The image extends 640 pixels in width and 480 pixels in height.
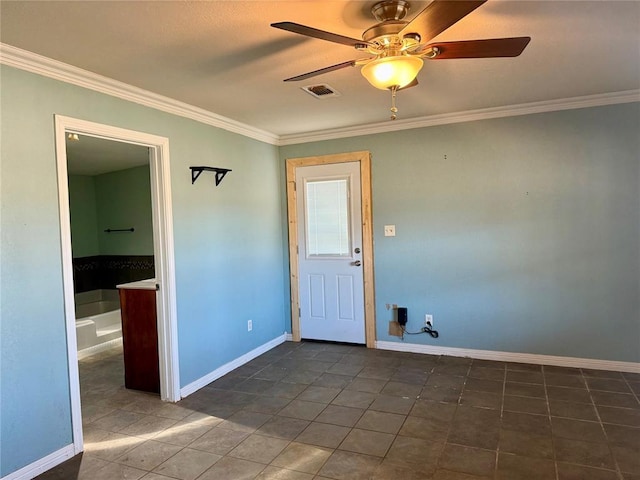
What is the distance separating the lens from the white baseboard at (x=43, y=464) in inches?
88.5

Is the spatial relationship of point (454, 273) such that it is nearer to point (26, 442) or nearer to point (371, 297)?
point (371, 297)

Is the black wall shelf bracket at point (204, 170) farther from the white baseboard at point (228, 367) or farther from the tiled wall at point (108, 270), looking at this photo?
the tiled wall at point (108, 270)

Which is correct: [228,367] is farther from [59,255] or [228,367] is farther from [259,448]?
[59,255]

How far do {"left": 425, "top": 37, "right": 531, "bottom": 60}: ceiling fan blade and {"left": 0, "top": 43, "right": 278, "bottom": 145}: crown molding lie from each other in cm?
205

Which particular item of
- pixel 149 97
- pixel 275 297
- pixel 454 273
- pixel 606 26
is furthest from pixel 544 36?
Answer: pixel 275 297

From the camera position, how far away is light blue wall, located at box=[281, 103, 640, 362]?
3.51m

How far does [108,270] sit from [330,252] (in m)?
3.66

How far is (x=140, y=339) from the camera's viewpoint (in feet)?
11.5

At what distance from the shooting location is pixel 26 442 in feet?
7.49

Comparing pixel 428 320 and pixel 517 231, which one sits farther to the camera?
pixel 428 320

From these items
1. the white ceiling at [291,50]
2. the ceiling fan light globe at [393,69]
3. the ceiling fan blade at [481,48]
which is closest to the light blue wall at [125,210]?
the white ceiling at [291,50]

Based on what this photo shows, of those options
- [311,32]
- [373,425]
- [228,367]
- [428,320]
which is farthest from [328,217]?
[311,32]

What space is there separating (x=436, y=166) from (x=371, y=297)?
147cm

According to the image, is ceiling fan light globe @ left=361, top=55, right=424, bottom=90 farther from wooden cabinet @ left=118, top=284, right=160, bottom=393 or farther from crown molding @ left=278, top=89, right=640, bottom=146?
wooden cabinet @ left=118, top=284, right=160, bottom=393
